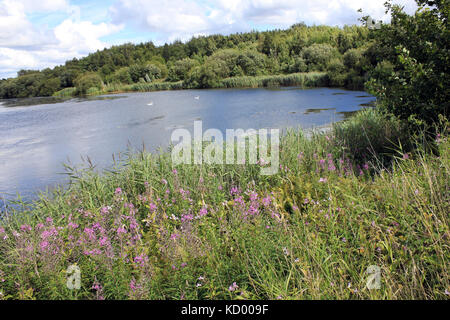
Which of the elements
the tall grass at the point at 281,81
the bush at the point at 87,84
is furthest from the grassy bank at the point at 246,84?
the bush at the point at 87,84

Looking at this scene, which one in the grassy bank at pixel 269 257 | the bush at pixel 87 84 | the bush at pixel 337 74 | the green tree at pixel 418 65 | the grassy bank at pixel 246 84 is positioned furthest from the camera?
the bush at pixel 87 84

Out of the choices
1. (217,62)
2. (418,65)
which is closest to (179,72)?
(217,62)

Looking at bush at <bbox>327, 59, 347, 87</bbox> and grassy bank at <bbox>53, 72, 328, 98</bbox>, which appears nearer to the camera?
bush at <bbox>327, 59, 347, 87</bbox>

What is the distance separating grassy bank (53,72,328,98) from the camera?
22.4m

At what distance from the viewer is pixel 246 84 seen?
25531mm

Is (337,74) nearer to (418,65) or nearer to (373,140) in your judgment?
(373,140)

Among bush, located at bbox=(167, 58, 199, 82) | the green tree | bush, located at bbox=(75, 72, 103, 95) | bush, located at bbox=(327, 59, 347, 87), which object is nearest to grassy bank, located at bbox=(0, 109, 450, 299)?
the green tree

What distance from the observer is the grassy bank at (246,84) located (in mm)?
22406

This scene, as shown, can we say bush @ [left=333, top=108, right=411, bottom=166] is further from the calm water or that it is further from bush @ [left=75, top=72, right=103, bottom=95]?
bush @ [left=75, top=72, right=103, bottom=95]

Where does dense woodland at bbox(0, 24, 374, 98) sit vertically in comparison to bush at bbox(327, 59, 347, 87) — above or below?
above

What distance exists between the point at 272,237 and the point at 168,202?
4.68 ft

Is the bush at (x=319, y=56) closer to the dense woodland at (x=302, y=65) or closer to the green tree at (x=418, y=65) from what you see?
the dense woodland at (x=302, y=65)
